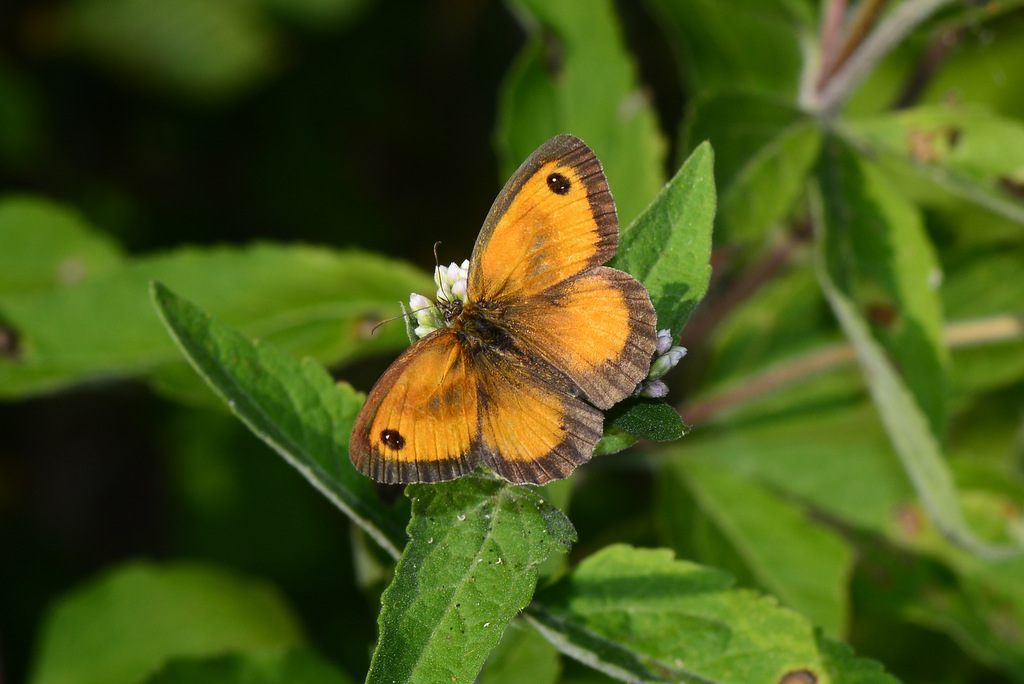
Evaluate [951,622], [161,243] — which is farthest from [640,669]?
[161,243]

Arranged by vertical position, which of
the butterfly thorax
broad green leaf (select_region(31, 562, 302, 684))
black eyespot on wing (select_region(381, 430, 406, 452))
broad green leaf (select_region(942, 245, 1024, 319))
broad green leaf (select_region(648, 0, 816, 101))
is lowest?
broad green leaf (select_region(31, 562, 302, 684))

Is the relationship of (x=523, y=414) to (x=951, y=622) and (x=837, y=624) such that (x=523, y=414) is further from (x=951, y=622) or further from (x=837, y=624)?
(x=951, y=622)

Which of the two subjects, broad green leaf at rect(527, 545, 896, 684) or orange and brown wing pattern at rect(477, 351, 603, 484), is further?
broad green leaf at rect(527, 545, 896, 684)

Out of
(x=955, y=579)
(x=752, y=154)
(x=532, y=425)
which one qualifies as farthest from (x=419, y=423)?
(x=955, y=579)

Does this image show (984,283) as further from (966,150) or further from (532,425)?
(532,425)

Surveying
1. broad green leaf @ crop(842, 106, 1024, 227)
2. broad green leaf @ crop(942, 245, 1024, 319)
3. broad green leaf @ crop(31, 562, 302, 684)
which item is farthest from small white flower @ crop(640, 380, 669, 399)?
broad green leaf @ crop(31, 562, 302, 684)

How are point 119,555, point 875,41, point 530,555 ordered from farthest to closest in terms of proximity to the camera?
1. point 119,555
2. point 875,41
3. point 530,555

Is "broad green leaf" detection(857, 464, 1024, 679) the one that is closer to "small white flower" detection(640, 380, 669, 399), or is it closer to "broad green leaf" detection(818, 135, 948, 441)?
"broad green leaf" detection(818, 135, 948, 441)
